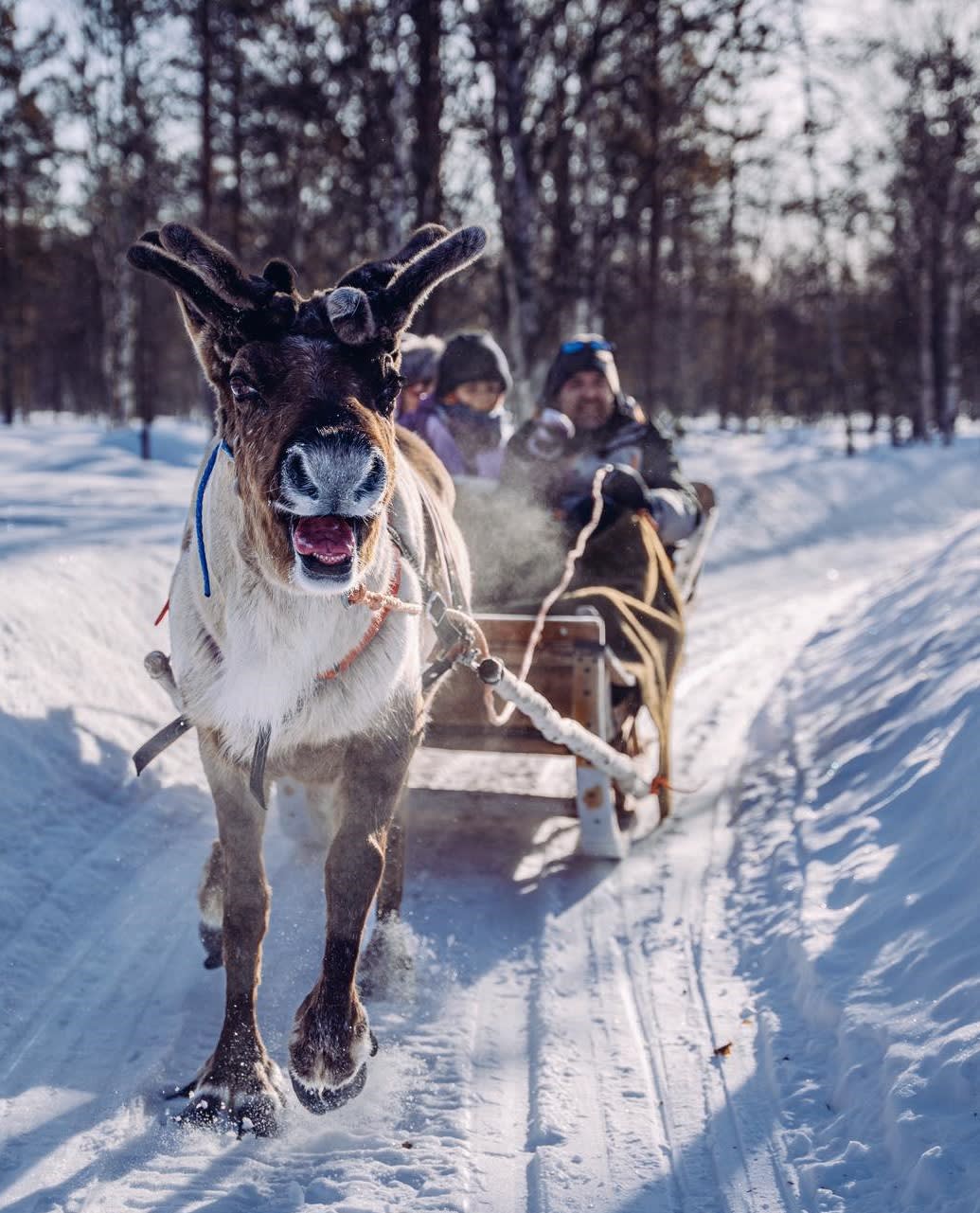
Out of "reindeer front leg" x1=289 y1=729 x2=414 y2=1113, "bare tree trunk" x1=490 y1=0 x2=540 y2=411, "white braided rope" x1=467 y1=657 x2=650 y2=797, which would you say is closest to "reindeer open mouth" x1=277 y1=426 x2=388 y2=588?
"reindeer front leg" x1=289 y1=729 x2=414 y2=1113

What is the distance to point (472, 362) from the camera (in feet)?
18.3

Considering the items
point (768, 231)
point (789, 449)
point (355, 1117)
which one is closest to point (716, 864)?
point (355, 1117)

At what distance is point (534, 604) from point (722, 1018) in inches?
76.3

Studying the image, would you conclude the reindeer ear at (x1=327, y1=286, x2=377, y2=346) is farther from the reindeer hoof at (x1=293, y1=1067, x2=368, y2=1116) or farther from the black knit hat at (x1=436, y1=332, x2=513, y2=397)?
the black knit hat at (x1=436, y1=332, x2=513, y2=397)

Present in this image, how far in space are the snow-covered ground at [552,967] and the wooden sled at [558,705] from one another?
238mm

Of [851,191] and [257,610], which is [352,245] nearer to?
[851,191]

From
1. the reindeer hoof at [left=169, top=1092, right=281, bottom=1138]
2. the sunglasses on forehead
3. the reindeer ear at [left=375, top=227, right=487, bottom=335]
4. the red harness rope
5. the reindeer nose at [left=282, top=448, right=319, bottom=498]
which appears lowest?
the reindeer hoof at [left=169, top=1092, right=281, bottom=1138]

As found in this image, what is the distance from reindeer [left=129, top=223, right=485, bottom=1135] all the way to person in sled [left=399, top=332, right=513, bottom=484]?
267 cm

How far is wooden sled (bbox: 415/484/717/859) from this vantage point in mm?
3951

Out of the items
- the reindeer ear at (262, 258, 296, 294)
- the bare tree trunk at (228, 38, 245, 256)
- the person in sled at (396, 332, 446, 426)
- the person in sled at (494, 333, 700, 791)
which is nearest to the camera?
the reindeer ear at (262, 258, 296, 294)

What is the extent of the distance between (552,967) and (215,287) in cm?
222

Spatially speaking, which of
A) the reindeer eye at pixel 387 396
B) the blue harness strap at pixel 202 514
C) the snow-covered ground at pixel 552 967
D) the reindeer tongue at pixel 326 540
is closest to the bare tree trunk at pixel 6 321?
the snow-covered ground at pixel 552 967

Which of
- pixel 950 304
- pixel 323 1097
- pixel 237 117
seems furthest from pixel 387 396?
pixel 950 304

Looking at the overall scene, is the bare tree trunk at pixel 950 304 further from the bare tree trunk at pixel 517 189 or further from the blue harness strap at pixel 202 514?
the blue harness strap at pixel 202 514
